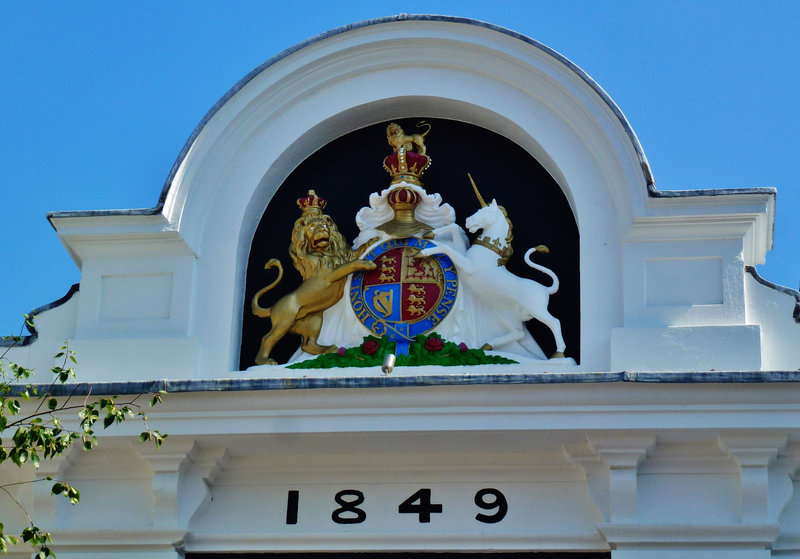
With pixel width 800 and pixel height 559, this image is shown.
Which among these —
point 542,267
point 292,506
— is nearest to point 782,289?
point 542,267

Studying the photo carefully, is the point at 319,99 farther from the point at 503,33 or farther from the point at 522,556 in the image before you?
the point at 522,556

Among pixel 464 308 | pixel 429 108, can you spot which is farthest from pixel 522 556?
pixel 429 108

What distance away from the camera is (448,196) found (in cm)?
1416

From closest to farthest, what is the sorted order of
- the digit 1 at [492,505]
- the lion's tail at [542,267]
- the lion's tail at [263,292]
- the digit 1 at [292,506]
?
the digit 1 at [492,505] < the digit 1 at [292,506] < the lion's tail at [542,267] < the lion's tail at [263,292]

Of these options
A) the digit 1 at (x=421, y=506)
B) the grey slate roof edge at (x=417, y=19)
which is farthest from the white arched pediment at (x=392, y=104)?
the digit 1 at (x=421, y=506)

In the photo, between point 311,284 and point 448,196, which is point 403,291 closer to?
point 311,284

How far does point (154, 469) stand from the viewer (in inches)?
503

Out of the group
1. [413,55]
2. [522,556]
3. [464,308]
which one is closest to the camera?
[522,556]

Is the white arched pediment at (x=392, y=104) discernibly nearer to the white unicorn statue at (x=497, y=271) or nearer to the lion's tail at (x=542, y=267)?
the lion's tail at (x=542, y=267)

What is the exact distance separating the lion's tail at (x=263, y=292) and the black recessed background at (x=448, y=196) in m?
0.07

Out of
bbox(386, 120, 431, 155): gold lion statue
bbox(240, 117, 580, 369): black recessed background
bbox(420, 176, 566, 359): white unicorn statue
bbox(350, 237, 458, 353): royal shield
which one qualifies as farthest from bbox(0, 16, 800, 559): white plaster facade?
bbox(350, 237, 458, 353): royal shield

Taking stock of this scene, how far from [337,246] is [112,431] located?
2568 mm

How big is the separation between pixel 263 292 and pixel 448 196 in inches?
72.0

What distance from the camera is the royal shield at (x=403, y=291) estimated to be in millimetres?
13414
